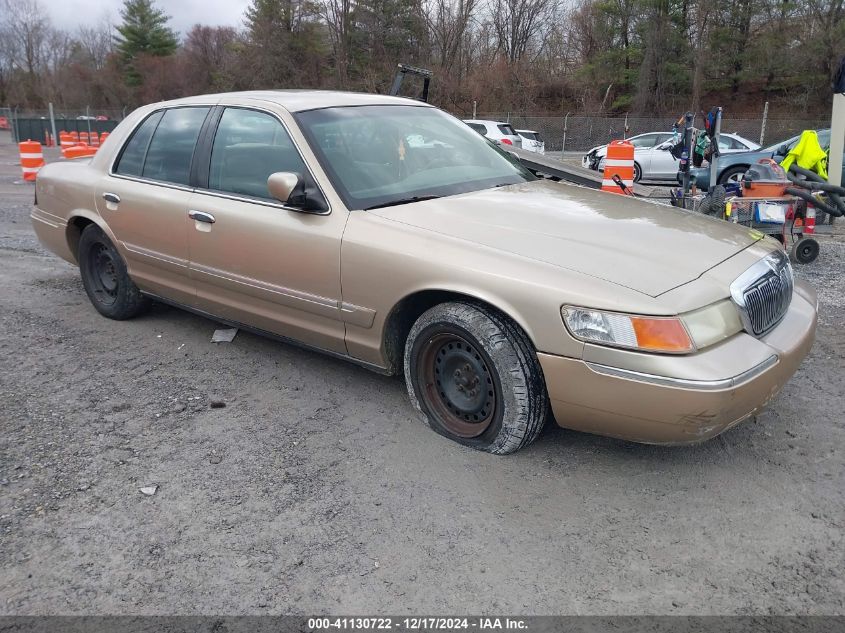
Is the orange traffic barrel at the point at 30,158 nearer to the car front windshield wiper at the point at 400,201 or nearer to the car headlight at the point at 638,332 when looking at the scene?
the car front windshield wiper at the point at 400,201

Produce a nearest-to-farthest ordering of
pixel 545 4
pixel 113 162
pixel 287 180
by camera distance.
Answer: pixel 287 180 → pixel 113 162 → pixel 545 4

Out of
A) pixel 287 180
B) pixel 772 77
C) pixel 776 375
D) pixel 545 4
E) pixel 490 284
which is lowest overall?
pixel 776 375

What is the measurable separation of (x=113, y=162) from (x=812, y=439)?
4664mm

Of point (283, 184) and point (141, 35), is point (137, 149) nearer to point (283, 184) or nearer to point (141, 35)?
point (283, 184)

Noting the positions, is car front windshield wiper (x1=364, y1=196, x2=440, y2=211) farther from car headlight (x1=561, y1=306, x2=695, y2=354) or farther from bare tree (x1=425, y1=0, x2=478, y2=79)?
bare tree (x1=425, y1=0, x2=478, y2=79)

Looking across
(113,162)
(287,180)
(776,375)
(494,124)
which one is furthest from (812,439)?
(494,124)

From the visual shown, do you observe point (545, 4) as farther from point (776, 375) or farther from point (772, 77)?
point (776, 375)

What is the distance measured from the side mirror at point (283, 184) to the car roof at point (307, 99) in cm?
61

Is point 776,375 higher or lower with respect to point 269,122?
lower

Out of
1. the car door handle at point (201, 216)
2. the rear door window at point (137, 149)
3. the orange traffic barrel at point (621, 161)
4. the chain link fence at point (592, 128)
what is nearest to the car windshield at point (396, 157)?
the car door handle at point (201, 216)

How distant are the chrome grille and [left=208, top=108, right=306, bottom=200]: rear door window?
7.29 feet

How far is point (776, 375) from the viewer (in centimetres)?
286

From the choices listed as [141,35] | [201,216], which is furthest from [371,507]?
[141,35]

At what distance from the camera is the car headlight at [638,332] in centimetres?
262
